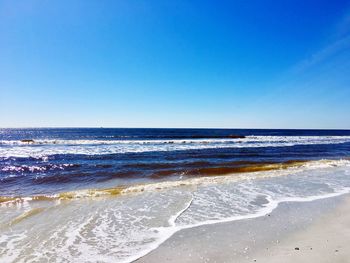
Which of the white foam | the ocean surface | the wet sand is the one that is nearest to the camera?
the wet sand

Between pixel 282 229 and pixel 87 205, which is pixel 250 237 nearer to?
pixel 282 229

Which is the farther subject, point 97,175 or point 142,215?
point 97,175

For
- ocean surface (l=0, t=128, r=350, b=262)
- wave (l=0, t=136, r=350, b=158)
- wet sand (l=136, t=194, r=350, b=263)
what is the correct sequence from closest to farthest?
wet sand (l=136, t=194, r=350, b=263), ocean surface (l=0, t=128, r=350, b=262), wave (l=0, t=136, r=350, b=158)

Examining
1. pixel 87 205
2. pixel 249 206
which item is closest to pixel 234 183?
pixel 249 206

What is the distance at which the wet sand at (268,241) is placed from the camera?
14.7 feet

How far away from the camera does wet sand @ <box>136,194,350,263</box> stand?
4.47 meters

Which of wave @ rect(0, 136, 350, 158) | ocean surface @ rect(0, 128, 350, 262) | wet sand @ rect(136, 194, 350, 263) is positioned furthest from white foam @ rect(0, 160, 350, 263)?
wave @ rect(0, 136, 350, 158)

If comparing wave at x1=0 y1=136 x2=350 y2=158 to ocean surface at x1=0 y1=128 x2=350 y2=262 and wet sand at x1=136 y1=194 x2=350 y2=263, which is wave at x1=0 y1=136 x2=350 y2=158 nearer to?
ocean surface at x1=0 y1=128 x2=350 y2=262

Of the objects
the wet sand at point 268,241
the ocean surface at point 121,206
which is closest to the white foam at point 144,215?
the ocean surface at point 121,206

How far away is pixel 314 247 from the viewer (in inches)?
188

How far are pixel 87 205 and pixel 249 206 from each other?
17.6 feet

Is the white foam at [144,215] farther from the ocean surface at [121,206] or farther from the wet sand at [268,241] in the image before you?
the wet sand at [268,241]

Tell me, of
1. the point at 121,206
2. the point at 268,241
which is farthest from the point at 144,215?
the point at 268,241

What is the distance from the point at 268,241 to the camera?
5133 mm
